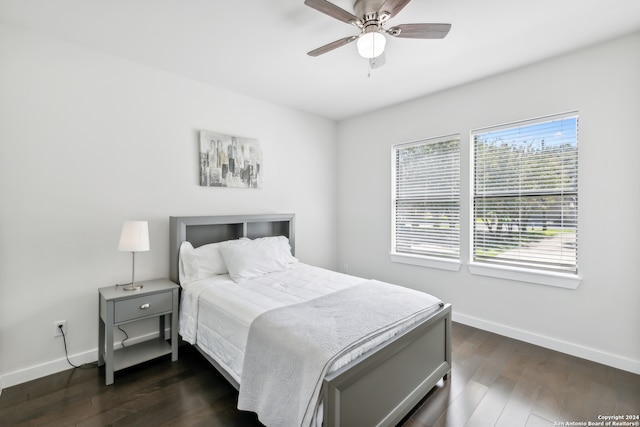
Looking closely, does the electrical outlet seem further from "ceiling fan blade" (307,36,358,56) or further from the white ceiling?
"ceiling fan blade" (307,36,358,56)

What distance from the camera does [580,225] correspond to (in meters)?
2.55

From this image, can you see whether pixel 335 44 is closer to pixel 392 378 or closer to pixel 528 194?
pixel 392 378

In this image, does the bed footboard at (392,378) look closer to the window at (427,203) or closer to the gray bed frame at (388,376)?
the gray bed frame at (388,376)

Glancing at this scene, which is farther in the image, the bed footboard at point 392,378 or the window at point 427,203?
the window at point 427,203

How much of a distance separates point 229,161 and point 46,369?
7.77 feet

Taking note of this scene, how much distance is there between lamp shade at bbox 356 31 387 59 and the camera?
1938 millimetres

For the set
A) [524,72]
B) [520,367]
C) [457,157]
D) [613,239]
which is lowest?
[520,367]

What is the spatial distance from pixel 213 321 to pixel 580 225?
3.19m

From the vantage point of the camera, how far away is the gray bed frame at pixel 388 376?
4.55 feet

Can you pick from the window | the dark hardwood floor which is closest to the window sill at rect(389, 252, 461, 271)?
the window

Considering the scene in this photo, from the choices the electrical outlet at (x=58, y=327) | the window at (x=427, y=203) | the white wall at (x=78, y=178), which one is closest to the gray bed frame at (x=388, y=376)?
the white wall at (x=78, y=178)

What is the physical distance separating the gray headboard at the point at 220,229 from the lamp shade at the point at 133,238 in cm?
41

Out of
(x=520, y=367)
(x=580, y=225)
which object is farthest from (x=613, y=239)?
(x=520, y=367)

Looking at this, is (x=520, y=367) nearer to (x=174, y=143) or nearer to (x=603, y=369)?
(x=603, y=369)
